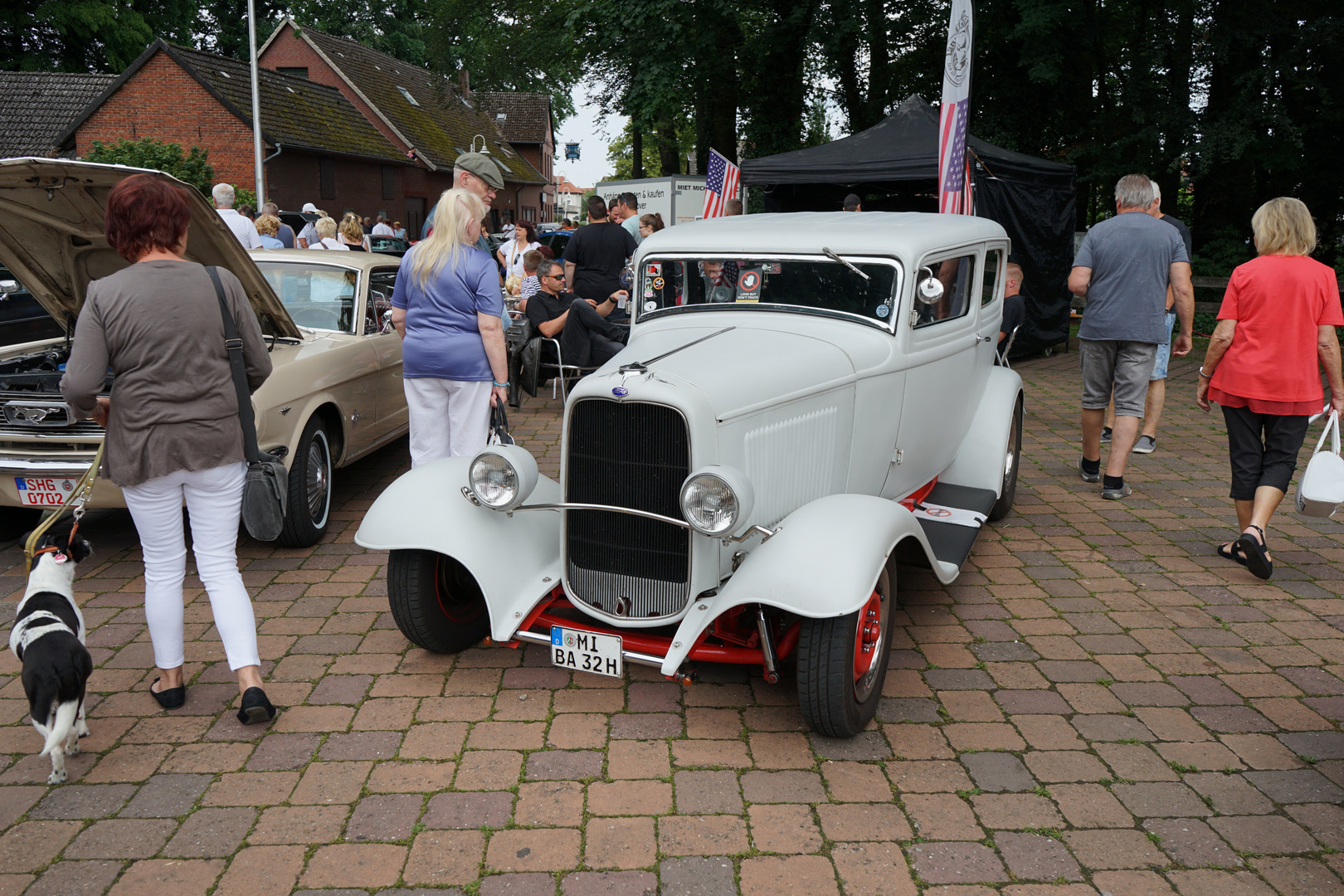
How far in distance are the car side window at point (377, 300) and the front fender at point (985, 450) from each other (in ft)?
12.5

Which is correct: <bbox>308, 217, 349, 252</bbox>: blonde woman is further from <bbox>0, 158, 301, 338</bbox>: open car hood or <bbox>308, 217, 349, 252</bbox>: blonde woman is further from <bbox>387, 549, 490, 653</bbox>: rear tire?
<bbox>387, 549, 490, 653</bbox>: rear tire

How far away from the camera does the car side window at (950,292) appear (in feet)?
15.3

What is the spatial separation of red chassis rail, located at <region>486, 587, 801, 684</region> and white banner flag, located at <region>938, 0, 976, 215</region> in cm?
588

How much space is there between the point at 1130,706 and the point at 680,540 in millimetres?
1945

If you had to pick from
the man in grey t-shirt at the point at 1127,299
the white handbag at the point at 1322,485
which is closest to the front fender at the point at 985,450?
the man in grey t-shirt at the point at 1127,299

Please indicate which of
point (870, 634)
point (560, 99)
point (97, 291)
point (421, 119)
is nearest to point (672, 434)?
point (870, 634)

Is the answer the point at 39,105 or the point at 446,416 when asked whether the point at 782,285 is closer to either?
the point at 446,416

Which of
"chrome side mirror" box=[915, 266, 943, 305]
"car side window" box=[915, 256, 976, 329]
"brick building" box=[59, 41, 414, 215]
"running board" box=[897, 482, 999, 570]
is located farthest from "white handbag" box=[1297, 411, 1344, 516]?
"brick building" box=[59, 41, 414, 215]

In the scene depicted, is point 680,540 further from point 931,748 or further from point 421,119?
point 421,119

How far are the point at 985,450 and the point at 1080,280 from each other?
5.49 feet

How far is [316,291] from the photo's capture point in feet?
21.4

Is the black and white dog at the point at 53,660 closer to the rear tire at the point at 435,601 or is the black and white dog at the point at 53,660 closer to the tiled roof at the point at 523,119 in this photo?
the rear tire at the point at 435,601

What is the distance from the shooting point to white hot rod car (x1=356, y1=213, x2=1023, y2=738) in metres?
3.32

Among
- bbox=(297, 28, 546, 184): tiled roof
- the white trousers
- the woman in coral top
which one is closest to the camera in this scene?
the white trousers
